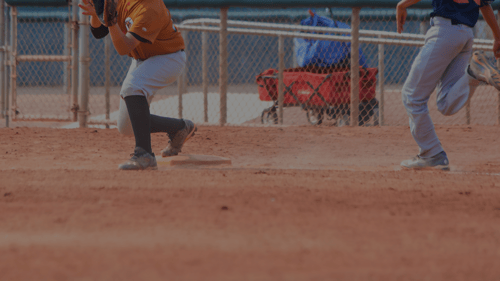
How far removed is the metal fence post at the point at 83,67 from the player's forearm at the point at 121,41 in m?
3.29

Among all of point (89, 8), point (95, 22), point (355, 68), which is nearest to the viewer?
point (89, 8)

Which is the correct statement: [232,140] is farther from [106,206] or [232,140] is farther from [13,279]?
Answer: [13,279]

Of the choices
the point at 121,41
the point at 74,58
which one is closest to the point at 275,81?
the point at 74,58

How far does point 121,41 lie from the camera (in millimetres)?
3904

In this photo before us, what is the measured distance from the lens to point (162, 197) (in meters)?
3.04

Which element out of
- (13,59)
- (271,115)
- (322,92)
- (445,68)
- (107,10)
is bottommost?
(271,115)

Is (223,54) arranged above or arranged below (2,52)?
below

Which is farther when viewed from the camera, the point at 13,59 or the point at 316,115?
the point at 316,115

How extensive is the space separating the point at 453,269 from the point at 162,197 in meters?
1.61

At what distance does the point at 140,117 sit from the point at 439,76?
2199 mm

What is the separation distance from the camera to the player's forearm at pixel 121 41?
387 centimetres

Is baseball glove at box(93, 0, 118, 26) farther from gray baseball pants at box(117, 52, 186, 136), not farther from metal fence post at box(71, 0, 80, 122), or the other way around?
metal fence post at box(71, 0, 80, 122)

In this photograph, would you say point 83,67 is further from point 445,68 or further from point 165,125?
point 445,68

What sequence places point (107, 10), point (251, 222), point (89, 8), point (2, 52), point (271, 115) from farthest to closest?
point (2, 52) < point (271, 115) < point (89, 8) < point (107, 10) < point (251, 222)
